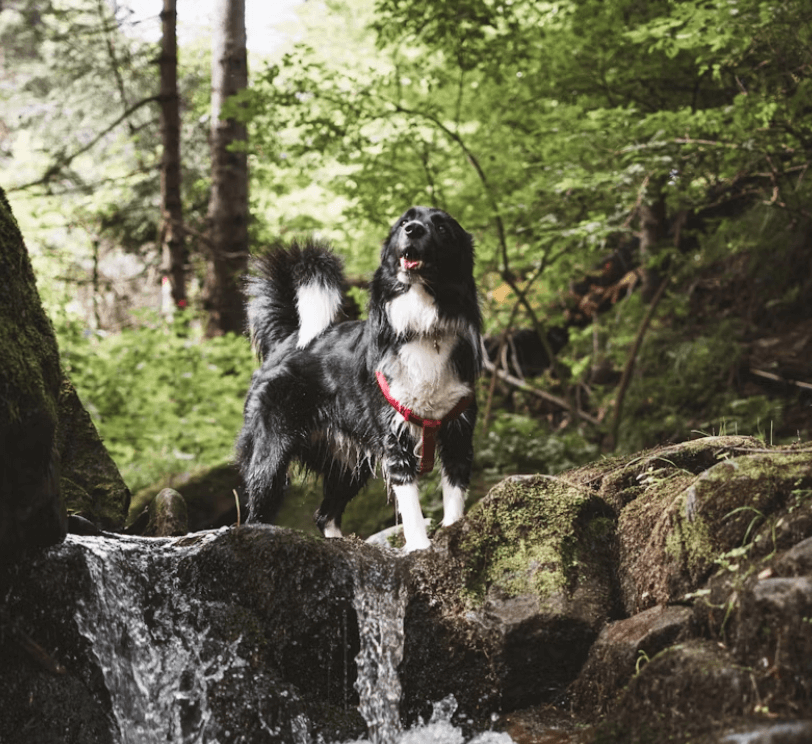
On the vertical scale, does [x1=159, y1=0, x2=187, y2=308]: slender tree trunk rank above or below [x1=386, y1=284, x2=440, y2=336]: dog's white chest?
above

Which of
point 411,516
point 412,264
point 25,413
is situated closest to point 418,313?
point 412,264

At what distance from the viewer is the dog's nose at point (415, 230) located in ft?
11.4

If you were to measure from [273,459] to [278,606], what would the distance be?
1.19 meters

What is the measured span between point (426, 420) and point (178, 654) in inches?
55.5

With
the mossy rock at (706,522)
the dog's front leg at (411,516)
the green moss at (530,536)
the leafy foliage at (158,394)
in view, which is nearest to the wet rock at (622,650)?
the mossy rock at (706,522)

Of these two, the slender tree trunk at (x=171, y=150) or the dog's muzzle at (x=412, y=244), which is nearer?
the dog's muzzle at (x=412, y=244)

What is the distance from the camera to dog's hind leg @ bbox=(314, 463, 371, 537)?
432cm

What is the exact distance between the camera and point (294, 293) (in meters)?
4.37

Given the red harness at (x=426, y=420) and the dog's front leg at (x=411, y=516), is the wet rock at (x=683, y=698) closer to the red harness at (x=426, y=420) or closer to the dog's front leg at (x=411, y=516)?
the dog's front leg at (x=411, y=516)

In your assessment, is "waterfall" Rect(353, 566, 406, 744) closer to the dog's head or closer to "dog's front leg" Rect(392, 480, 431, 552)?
"dog's front leg" Rect(392, 480, 431, 552)

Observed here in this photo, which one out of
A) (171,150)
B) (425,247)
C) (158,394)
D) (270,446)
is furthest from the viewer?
(171,150)

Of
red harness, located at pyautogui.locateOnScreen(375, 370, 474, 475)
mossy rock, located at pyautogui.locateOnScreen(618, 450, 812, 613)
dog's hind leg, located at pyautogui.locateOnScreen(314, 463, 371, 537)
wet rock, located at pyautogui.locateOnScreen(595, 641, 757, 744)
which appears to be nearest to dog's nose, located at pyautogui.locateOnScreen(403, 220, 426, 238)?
red harness, located at pyautogui.locateOnScreen(375, 370, 474, 475)

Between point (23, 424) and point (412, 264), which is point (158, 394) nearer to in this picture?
point (412, 264)

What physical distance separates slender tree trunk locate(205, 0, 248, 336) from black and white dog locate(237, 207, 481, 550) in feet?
14.0
